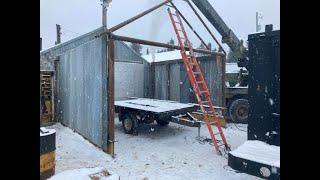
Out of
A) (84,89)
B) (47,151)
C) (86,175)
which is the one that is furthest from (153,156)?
(86,175)

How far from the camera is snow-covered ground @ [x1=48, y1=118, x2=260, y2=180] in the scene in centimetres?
633

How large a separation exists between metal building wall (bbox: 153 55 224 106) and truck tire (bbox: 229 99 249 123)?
2.62 feet

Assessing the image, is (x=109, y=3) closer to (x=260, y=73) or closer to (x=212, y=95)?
(x=260, y=73)

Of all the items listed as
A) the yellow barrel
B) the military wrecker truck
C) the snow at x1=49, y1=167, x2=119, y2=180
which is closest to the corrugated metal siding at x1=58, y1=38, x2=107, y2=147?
the yellow barrel

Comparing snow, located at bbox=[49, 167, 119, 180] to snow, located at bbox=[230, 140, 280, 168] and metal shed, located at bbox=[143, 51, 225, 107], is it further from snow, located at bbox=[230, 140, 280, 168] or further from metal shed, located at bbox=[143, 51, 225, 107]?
metal shed, located at bbox=[143, 51, 225, 107]

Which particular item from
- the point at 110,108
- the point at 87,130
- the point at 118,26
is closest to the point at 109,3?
the point at 118,26

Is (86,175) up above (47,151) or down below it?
above

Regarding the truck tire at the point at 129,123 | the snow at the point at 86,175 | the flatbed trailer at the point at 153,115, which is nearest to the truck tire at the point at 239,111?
the flatbed trailer at the point at 153,115

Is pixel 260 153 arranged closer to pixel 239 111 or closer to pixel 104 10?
pixel 104 10

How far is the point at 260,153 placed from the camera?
5.00 m

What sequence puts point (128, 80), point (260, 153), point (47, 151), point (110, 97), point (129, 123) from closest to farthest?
point (260, 153), point (47, 151), point (110, 97), point (129, 123), point (128, 80)

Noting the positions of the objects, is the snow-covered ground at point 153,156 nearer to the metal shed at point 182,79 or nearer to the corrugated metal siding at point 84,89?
the corrugated metal siding at point 84,89

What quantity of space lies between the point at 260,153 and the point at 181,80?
8.91 meters

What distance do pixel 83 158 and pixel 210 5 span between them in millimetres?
7083
